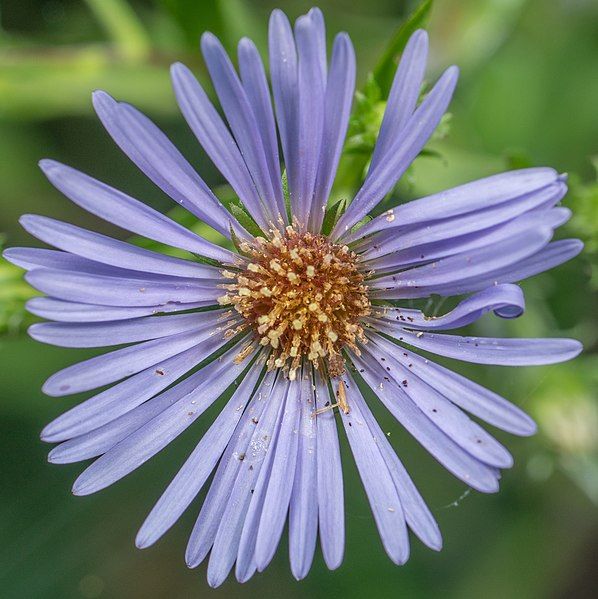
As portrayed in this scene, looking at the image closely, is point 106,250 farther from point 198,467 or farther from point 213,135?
point 198,467

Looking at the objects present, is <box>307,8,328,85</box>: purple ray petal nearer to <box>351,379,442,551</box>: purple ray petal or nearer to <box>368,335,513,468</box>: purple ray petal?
<box>368,335,513,468</box>: purple ray petal

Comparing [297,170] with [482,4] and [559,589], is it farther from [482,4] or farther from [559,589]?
[559,589]

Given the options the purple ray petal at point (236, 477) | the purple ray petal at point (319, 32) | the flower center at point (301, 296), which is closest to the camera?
the purple ray petal at point (319, 32)

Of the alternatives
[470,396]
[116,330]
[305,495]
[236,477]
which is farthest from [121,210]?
[470,396]

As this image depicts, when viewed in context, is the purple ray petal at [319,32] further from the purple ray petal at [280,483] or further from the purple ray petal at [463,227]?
the purple ray petal at [280,483]

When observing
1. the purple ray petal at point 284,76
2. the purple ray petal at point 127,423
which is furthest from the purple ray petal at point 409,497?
the purple ray petal at point 284,76

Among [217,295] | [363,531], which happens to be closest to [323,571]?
[363,531]
